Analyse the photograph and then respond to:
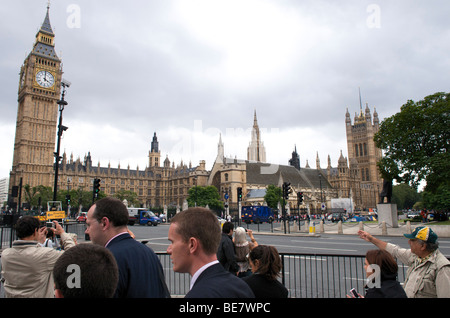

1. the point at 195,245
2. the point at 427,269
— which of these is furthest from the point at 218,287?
the point at 427,269

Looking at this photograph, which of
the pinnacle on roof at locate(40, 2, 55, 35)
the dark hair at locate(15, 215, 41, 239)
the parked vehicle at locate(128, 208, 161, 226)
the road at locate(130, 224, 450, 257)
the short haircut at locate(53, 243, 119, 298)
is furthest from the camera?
the pinnacle on roof at locate(40, 2, 55, 35)

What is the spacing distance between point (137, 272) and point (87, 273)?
0.89m

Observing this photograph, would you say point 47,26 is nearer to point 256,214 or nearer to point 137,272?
point 256,214

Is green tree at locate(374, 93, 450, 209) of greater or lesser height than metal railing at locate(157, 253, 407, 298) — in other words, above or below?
above

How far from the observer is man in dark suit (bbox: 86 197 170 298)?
103 inches

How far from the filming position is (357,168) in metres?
118

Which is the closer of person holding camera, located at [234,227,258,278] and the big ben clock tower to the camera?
person holding camera, located at [234,227,258,278]

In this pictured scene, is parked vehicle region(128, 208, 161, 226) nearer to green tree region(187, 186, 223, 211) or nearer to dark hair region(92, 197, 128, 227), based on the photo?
green tree region(187, 186, 223, 211)

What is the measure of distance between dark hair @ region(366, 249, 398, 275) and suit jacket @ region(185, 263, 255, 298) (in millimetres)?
1867

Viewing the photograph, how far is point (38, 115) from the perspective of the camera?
300 feet

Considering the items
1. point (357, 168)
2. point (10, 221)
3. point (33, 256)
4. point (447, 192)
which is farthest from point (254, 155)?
point (33, 256)

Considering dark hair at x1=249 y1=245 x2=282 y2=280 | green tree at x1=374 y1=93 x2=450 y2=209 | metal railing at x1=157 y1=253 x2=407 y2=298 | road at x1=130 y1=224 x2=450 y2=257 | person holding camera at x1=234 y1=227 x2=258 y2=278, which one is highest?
green tree at x1=374 y1=93 x2=450 y2=209

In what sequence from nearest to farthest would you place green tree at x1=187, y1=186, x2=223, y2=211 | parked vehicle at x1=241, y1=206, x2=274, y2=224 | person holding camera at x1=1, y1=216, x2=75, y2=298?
person holding camera at x1=1, y1=216, x2=75, y2=298, parked vehicle at x1=241, y1=206, x2=274, y2=224, green tree at x1=187, y1=186, x2=223, y2=211

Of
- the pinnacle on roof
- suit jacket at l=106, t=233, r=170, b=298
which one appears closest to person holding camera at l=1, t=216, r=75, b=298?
suit jacket at l=106, t=233, r=170, b=298
